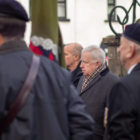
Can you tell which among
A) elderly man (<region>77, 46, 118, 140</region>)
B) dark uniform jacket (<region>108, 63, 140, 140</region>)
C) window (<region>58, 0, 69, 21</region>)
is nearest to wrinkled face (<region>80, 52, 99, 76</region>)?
elderly man (<region>77, 46, 118, 140</region>)

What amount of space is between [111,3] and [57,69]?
20.0 metres

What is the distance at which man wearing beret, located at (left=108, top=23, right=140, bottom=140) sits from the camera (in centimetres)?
285

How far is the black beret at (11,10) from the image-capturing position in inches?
98.5

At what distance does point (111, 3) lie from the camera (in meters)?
22.0

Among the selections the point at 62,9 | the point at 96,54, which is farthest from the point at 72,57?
the point at 62,9

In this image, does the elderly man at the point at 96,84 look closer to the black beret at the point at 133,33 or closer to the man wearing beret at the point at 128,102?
the man wearing beret at the point at 128,102

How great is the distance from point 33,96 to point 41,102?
0.22 ft

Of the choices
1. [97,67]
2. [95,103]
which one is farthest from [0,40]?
[97,67]

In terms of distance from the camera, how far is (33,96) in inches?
92.5

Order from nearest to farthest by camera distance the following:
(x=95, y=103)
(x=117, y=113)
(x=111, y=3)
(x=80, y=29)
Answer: (x=117, y=113) → (x=95, y=103) → (x=80, y=29) → (x=111, y=3)

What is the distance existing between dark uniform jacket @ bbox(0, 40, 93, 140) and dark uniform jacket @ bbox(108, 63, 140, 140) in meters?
0.38

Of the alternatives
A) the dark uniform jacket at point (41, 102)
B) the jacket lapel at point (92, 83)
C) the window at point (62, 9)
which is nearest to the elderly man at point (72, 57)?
the jacket lapel at point (92, 83)

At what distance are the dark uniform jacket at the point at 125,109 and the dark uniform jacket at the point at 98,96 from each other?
126cm

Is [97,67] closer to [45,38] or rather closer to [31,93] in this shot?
[45,38]
